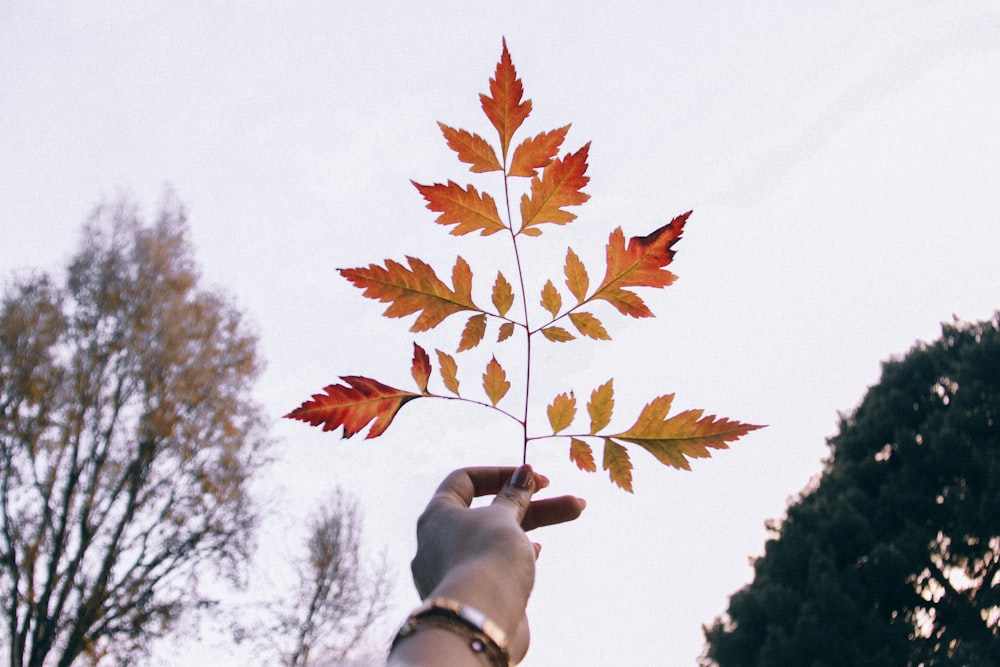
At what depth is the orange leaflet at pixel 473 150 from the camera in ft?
2.37

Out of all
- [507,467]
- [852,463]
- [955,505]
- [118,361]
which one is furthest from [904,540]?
[118,361]

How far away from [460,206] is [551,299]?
0.52 feet

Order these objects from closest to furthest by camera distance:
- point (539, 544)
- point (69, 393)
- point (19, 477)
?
point (539, 544)
point (19, 477)
point (69, 393)

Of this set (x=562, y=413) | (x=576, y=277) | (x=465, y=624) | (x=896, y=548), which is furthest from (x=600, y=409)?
(x=896, y=548)

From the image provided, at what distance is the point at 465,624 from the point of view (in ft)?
2.03

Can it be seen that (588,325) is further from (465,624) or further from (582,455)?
A: (465,624)

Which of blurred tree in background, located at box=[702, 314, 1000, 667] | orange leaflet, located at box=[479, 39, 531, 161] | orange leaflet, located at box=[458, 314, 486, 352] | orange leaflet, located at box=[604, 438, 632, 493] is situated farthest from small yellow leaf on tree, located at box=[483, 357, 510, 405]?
blurred tree in background, located at box=[702, 314, 1000, 667]

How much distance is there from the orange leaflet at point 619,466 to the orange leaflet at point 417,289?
0.76ft

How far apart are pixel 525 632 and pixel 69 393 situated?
33.5ft

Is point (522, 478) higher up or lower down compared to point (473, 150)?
lower down

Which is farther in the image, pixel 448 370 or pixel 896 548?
pixel 896 548

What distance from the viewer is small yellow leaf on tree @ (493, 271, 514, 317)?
743mm

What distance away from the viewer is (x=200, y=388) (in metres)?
9.70

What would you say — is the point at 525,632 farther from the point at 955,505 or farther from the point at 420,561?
the point at 955,505
